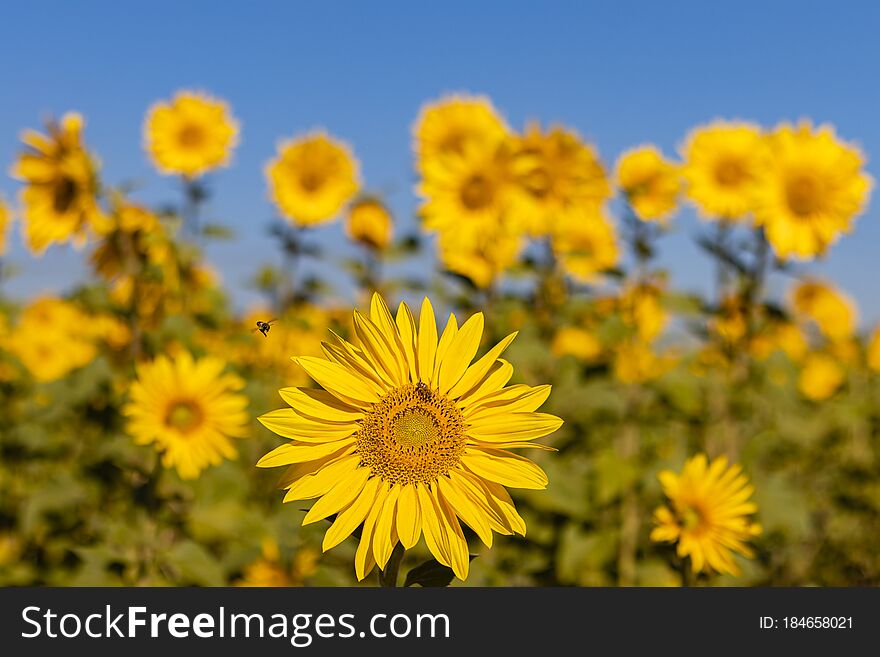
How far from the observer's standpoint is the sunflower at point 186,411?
11.0 feet

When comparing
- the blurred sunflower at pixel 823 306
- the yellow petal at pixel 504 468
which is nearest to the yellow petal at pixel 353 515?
the yellow petal at pixel 504 468

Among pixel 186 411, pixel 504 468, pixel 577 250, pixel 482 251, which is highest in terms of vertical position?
pixel 577 250

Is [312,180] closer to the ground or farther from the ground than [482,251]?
farther from the ground

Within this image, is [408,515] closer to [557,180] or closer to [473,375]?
[473,375]

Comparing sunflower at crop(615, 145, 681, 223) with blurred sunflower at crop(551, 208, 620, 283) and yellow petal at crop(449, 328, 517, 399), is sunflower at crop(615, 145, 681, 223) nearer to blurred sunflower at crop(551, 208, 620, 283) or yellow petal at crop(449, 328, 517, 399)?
blurred sunflower at crop(551, 208, 620, 283)

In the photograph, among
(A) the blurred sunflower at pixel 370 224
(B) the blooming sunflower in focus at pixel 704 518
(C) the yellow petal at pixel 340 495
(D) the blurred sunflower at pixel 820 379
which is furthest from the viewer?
(D) the blurred sunflower at pixel 820 379

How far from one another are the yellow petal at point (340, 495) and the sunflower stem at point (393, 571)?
104mm

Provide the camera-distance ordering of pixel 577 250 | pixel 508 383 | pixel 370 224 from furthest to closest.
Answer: pixel 370 224
pixel 577 250
pixel 508 383

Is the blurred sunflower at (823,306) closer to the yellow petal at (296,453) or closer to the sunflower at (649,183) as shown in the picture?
the sunflower at (649,183)

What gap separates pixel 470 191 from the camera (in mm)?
3750

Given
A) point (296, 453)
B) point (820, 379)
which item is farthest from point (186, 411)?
point (820, 379)

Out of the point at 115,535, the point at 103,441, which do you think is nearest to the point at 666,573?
the point at 115,535

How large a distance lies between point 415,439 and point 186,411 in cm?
244

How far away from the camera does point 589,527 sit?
3.73 m
